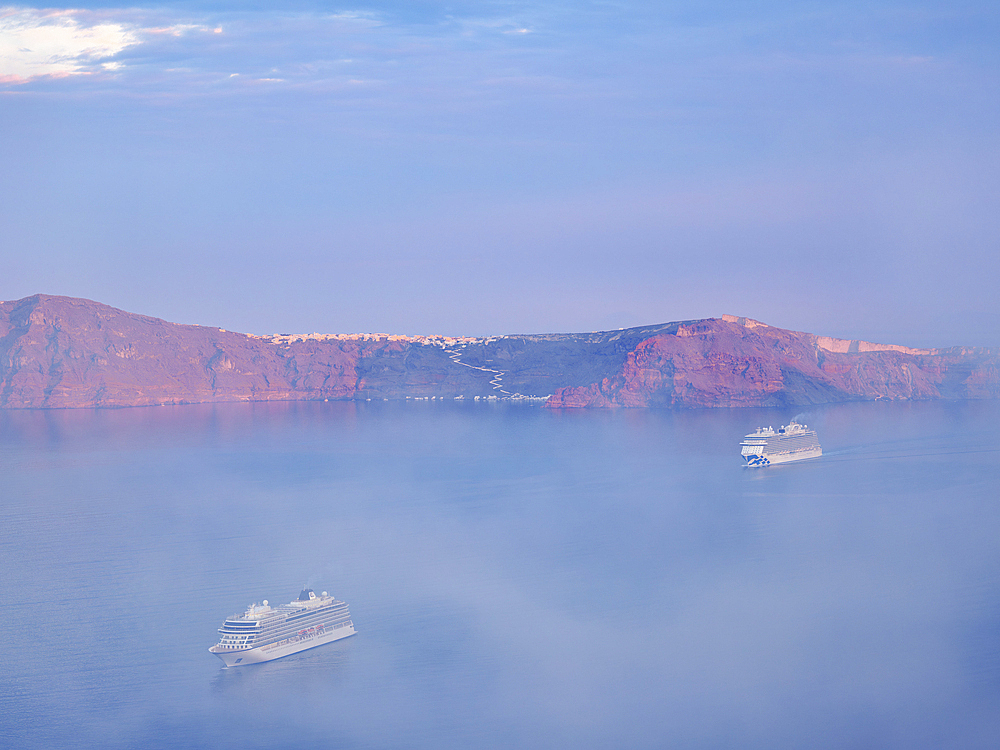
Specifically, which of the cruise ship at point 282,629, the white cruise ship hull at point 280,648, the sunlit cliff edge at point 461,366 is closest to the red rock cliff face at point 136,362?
the sunlit cliff edge at point 461,366

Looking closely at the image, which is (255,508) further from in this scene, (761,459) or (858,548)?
(761,459)

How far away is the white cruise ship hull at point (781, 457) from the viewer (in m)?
47.9

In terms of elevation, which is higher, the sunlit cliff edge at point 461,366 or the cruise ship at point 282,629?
the sunlit cliff edge at point 461,366

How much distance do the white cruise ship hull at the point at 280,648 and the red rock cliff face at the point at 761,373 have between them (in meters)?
71.1

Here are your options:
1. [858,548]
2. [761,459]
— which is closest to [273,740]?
[858,548]

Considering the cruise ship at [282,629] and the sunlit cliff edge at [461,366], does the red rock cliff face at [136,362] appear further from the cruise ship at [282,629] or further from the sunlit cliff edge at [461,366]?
the cruise ship at [282,629]

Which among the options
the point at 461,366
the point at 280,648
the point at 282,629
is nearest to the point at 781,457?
the point at 282,629

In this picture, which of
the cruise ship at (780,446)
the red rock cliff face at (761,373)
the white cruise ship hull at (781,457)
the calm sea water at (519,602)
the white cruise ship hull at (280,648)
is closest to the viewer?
the calm sea water at (519,602)

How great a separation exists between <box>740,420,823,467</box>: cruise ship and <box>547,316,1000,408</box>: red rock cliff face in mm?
34024

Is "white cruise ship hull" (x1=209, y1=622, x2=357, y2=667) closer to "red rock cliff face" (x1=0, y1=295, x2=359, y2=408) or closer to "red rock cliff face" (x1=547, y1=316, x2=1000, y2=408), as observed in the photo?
"red rock cliff face" (x1=547, y1=316, x2=1000, y2=408)

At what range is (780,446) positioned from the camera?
1978 inches

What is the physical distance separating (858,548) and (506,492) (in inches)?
633

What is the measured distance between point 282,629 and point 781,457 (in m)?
35.4

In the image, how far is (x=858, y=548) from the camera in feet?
90.2
